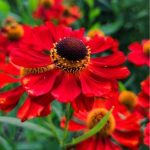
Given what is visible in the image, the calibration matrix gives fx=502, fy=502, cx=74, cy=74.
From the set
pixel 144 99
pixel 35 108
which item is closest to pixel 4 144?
pixel 35 108

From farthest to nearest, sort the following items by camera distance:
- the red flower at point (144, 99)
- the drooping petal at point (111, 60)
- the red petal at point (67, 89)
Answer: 1. the red flower at point (144, 99)
2. the drooping petal at point (111, 60)
3. the red petal at point (67, 89)

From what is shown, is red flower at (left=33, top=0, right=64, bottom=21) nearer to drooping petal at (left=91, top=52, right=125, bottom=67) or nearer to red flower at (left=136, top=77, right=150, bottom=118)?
red flower at (left=136, top=77, right=150, bottom=118)

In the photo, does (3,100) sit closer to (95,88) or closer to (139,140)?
(95,88)

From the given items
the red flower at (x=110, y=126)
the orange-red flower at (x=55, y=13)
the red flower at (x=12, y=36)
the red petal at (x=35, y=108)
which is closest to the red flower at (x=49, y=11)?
the orange-red flower at (x=55, y=13)

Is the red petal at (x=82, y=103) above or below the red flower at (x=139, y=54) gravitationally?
below

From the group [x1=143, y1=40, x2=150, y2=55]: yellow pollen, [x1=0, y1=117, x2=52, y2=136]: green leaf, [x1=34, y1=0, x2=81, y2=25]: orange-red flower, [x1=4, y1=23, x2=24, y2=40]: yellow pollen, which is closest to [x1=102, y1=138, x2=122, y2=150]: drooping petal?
[x1=0, y1=117, x2=52, y2=136]: green leaf

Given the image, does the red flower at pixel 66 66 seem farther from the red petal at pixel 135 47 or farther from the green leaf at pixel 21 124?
the red petal at pixel 135 47

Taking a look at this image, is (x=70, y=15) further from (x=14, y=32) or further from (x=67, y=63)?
(x=67, y=63)
